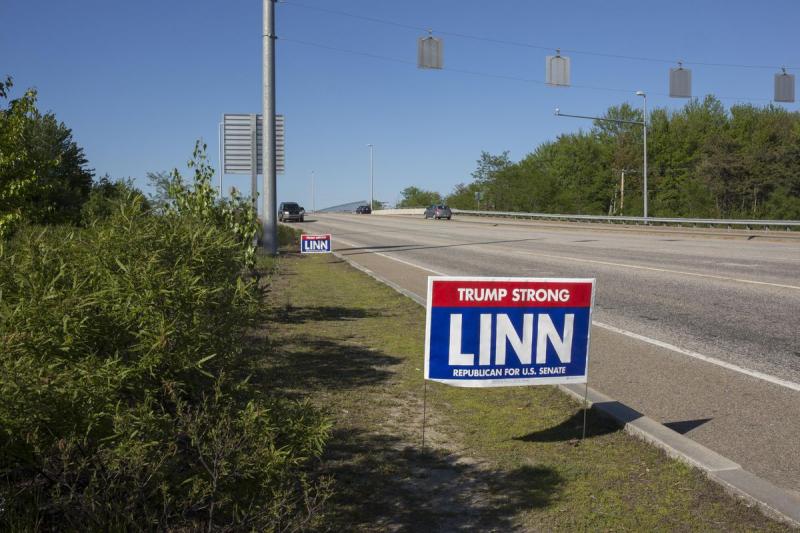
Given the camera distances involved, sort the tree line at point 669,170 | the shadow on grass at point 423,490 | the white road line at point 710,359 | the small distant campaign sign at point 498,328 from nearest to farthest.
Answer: the shadow on grass at point 423,490 < the small distant campaign sign at point 498,328 < the white road line at point 710,359 < the tree line at point 669,170

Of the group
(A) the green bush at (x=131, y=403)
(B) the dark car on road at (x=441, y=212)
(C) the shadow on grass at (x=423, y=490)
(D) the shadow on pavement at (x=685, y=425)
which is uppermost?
(B) the dark car on road at (x=441, y=212)

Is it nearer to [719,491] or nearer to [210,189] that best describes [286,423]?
[719,491]

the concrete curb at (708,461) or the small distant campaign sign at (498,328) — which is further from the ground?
the small distant campaign sign at (498,328)

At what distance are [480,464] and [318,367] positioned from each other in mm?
2841

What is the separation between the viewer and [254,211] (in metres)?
8.77

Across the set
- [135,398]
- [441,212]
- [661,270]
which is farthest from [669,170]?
[135,398]

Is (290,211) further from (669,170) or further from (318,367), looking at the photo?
(318,367)

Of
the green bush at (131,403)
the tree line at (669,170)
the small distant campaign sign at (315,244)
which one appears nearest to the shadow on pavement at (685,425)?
the green bush at (131,403)

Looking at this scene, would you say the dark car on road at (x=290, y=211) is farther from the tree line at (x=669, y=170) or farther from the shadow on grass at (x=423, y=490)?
the shadow on grass at (x=423, y=490)

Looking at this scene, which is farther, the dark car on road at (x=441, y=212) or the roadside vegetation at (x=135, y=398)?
the dark car on road at (x=441, y=212)

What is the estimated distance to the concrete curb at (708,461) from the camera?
370 centimetres

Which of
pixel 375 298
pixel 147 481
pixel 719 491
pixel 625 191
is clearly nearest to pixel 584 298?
pixel 719 491

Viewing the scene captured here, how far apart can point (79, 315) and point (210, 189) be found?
4.82 m

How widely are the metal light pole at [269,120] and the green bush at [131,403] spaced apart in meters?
13.6
